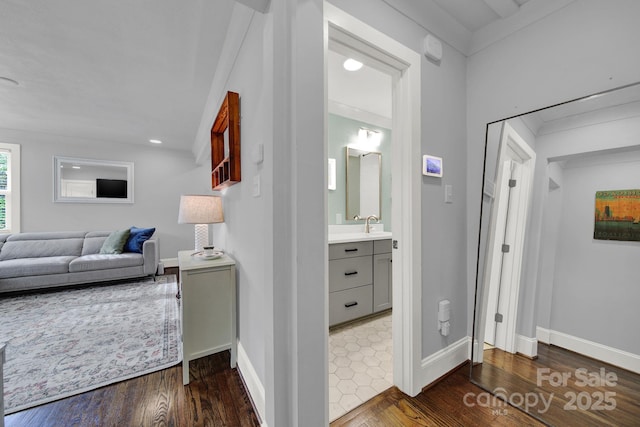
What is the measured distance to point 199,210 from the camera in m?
2.14

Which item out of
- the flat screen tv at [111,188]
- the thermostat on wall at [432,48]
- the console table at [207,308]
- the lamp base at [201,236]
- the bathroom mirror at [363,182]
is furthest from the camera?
the flat screen tv at [111,188]

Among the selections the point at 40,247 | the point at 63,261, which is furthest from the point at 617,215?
the point at 40,247

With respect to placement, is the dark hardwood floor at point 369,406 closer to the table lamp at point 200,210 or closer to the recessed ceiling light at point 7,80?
the table lamp at point 200,210

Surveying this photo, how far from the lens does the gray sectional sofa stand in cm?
318

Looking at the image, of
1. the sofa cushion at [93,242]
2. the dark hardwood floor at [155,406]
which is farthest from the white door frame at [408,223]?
the sofa cushion at [93,242]

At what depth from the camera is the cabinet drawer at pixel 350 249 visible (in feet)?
7.44

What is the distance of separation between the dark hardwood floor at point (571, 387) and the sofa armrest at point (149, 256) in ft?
14.8

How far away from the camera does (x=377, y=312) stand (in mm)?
2635

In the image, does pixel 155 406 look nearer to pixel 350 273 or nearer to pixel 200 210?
pixel 200 210

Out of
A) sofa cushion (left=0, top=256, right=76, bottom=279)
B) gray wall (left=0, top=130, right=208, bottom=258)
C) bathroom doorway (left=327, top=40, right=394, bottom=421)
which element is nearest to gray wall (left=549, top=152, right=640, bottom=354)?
bathroom doorway (left=327, top=40, right=394, bottom=421)

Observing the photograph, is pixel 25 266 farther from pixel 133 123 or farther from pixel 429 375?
pixel 429 375

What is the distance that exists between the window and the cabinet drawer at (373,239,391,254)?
225 inches

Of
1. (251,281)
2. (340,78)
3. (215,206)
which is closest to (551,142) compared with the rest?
(340,78)

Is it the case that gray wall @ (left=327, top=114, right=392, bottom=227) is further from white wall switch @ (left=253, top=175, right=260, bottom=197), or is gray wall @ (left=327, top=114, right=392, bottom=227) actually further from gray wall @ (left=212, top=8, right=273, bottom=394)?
white wall switch @ (left=253, top=175, right=260, bottom=197)
